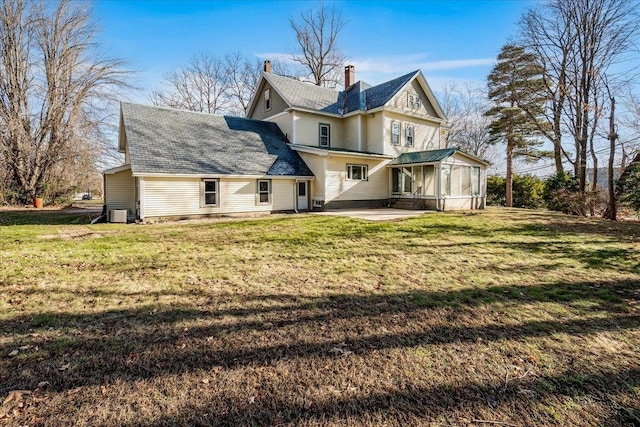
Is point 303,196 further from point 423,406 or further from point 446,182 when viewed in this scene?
point 423,406

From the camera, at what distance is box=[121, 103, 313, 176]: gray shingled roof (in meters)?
14.7

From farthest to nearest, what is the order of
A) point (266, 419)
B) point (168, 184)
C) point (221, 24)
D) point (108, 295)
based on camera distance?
point (221, 24), point (168, 184), point (108, 295), point (266, 419)

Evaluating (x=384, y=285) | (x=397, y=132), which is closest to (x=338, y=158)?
(x=397, y=132)

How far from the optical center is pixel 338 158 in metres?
18.6

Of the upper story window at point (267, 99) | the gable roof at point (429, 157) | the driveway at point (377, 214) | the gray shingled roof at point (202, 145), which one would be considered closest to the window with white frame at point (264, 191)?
the gray shingled roof at point (202, 145)

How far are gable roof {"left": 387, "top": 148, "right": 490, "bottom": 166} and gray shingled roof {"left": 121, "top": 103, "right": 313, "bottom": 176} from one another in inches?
238

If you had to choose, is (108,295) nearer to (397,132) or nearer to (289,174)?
(289,174)

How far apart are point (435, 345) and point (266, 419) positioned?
2000 millimetres

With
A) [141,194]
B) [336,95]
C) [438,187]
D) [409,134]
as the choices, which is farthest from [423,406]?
[336,95]

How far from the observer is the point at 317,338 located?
12.0 ft

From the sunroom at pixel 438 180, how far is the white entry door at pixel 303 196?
5709mm

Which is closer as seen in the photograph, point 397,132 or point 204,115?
point 204,115

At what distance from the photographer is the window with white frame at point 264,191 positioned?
16906mm

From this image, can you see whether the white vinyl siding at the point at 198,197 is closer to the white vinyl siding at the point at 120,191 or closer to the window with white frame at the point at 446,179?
the white vinyl siding at the point at 120,191
